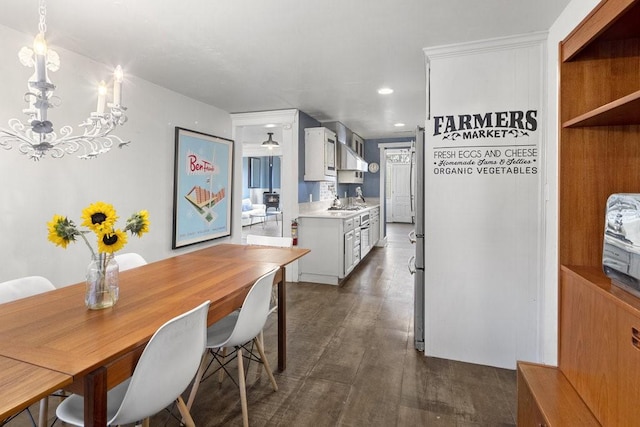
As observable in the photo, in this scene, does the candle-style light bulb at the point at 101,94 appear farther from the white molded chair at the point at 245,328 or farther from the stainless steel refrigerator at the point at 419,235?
the stainless steel refrigerator at the point at 419,235

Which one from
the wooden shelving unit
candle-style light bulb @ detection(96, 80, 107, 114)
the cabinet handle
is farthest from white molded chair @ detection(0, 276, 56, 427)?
the cabinet handle

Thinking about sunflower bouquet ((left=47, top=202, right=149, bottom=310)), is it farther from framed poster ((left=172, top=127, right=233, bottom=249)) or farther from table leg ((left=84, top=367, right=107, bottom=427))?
framed poster ((left=172, top=127, right=233, bottom=249))

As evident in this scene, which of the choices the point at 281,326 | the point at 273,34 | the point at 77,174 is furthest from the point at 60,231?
the point at 273,34

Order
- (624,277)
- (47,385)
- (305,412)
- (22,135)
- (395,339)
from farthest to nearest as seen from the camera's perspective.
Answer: (395,339) < (305,412) < (22,135) < (624,277) < (47,385)

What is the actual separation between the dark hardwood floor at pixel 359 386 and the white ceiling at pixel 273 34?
2.30 metres

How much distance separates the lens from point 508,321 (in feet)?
7.79

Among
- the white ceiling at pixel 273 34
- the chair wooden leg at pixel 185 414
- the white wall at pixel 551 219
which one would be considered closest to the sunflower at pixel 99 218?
the chair wooden leg at pixel 185 414

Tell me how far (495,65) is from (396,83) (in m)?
1.10

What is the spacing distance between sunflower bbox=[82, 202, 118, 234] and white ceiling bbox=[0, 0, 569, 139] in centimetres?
126

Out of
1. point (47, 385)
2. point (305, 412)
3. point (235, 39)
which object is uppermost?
point (235, 39)

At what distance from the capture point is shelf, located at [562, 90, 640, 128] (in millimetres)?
980

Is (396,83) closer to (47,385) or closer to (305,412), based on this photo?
(305,412)

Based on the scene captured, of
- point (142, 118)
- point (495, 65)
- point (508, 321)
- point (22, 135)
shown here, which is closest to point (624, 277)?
point (508, 321)

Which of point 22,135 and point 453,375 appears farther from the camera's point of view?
point 453,375
